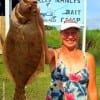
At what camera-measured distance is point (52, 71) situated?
13.4 ft

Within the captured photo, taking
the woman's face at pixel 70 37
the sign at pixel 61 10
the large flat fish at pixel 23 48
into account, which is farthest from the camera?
the sign at pixel 61 10

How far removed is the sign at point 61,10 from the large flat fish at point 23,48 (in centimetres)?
477

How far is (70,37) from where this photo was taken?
402cm

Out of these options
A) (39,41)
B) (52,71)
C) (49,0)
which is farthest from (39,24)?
(49,0)

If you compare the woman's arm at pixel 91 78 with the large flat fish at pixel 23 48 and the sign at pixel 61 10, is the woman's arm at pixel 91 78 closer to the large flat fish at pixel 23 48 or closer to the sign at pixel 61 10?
the large flat fish at pixel 23 48

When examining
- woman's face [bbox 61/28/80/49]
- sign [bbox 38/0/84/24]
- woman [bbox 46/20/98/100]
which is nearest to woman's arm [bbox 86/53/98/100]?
woman [bbox 46/20/98/100]

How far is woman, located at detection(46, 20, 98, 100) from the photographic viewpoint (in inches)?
159

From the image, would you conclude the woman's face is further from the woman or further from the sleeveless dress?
the sleeveless dress

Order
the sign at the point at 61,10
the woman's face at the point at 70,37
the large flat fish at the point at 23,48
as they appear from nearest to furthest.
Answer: the large flat fish at the point at 23,48
the woman's face at the point at 70,37
the sign at the point at 61,10

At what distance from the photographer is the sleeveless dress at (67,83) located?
405 centimetres

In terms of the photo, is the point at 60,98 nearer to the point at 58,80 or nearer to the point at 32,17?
the point at 58,80

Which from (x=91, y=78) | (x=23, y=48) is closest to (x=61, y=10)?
(x=91, y=78)

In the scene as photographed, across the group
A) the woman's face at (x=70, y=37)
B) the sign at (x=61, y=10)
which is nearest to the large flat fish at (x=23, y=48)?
the woman's face at (x=70, y=37)

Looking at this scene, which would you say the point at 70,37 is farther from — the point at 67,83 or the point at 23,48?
the point at 23,48
